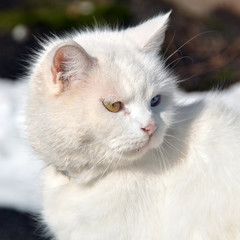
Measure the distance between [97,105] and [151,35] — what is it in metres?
0.41

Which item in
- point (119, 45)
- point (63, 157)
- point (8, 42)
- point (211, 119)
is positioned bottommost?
point (63, 157)

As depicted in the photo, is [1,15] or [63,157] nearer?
[63,157]

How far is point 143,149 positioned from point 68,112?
31 cm

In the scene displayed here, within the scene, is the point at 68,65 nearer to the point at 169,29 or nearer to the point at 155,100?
the point at 155,100

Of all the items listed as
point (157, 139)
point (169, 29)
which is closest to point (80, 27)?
point (169, 29)

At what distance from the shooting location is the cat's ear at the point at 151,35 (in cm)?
180

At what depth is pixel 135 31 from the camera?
1.89 meters

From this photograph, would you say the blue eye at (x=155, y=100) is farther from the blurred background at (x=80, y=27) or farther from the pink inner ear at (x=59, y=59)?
the blurred background at (x=80, y=27)

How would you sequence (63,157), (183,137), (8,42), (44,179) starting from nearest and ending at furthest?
(63,157), (183,137), (44,179), (8,42)

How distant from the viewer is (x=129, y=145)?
5.27 ft

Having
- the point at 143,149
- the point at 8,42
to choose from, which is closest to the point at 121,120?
the point at 143,149

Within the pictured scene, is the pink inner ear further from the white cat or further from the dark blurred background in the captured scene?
the dark blurred background

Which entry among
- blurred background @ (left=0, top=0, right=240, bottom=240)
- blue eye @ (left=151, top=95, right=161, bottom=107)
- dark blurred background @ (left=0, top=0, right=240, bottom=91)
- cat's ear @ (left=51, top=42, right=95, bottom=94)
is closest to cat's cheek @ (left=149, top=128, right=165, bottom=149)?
blue eye @ (left=151, top=95, right=161, bottom=107)

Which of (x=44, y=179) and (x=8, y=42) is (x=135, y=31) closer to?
(x=44, y=179)
